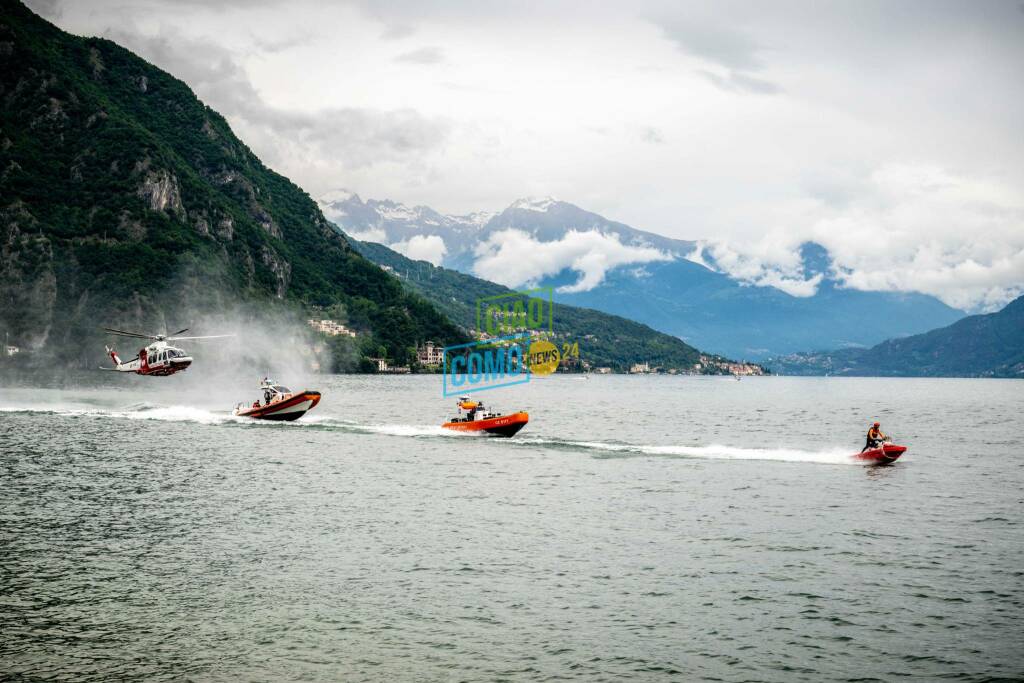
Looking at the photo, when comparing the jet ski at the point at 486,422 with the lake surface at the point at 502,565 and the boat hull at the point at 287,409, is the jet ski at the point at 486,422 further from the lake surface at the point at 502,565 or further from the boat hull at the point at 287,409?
the boat hull at the point at 287,409

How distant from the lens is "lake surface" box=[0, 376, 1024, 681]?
2600 centimetres

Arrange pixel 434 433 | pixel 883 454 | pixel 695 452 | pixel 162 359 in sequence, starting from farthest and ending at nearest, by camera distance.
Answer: pixel 434 433
pixel 162 359
pixel 695 452
pixel 883 454

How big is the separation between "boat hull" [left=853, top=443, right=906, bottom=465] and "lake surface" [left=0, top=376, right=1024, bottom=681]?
51.9 inches

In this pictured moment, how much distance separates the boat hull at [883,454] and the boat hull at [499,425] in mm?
32202

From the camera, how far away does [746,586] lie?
111 ft

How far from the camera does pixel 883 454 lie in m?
69.6

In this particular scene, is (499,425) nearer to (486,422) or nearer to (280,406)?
(486,422)

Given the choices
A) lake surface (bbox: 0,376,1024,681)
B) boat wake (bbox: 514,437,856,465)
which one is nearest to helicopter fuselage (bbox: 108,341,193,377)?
lake surface (bbox: 0,376,1024,681)

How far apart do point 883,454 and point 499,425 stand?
36731mm

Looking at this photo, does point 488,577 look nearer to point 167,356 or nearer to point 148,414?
point 167,356

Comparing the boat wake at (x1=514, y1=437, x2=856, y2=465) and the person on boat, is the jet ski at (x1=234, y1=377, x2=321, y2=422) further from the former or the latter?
the person on boat

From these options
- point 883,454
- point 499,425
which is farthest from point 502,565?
point 499,425

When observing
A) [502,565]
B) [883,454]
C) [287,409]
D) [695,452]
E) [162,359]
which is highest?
[162,359]

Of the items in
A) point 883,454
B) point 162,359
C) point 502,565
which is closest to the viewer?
point 502,565
